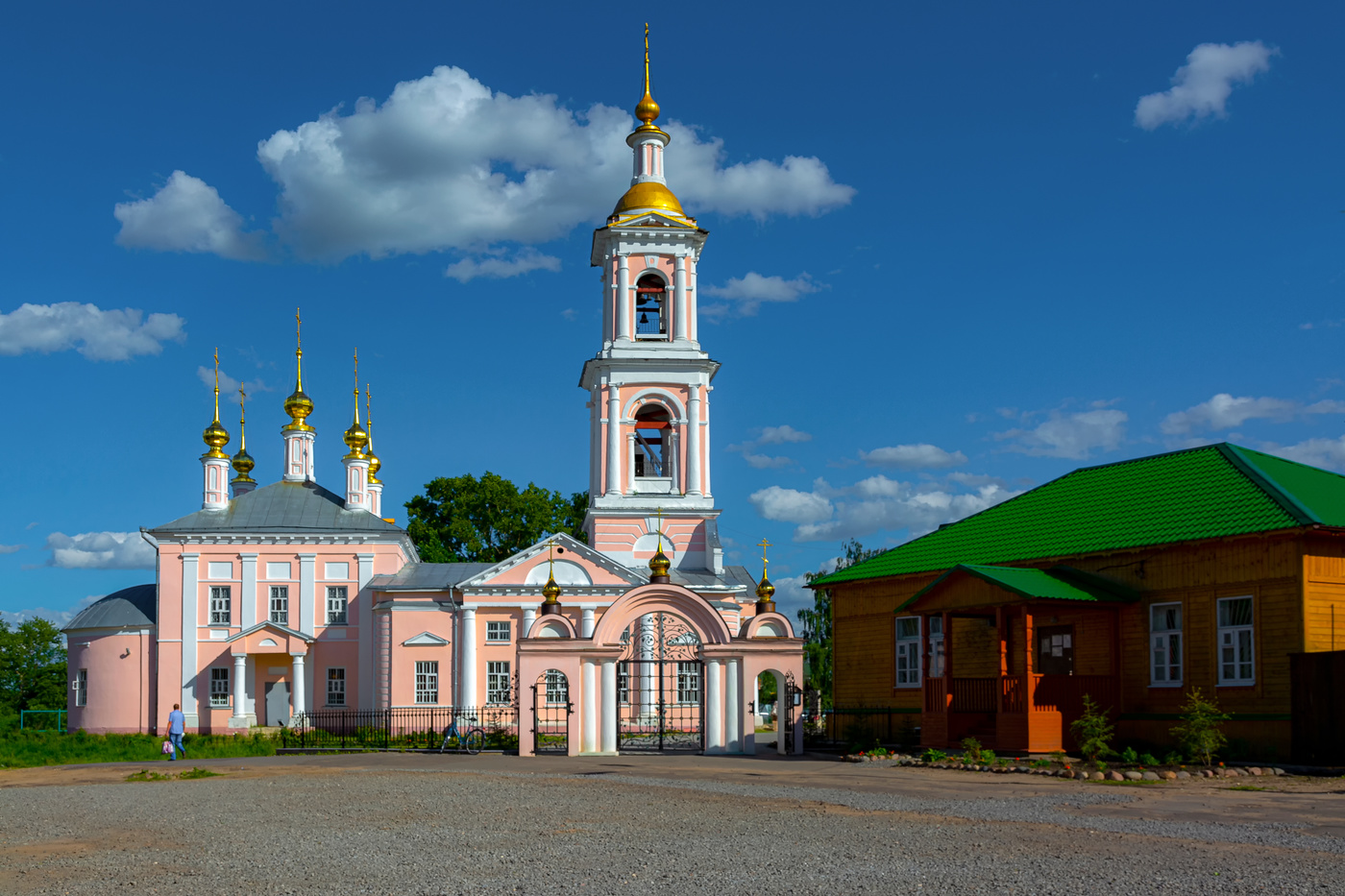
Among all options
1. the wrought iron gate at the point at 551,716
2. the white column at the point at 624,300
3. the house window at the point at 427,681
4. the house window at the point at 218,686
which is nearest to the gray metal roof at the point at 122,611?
the house window at the point at 218,686

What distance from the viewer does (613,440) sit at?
39781 mm

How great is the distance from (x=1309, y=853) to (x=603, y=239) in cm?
3205

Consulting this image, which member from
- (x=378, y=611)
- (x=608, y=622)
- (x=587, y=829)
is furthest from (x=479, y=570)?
(x=587, y=829)

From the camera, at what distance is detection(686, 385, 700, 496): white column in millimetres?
39844

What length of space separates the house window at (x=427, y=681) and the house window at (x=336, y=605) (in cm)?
360

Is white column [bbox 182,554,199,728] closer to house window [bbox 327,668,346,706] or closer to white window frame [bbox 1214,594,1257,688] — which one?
house window [bbox 327,668,346,706]

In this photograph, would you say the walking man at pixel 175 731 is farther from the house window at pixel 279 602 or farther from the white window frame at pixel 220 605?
the white window frame at pixel 220 605

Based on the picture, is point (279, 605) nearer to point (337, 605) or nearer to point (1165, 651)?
point (337, 605)

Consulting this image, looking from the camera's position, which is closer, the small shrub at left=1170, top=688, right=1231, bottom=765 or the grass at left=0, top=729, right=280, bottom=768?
the small shrub at left=1170, top=688, right=1231, bottom=765

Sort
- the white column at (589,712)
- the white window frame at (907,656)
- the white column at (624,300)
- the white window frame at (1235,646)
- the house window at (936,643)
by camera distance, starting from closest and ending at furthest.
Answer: the white window frame at (1235,646)
the white column at (589,712)
the house window at (936,643)
the white window frame at (907,656)
the white column at (624,300)

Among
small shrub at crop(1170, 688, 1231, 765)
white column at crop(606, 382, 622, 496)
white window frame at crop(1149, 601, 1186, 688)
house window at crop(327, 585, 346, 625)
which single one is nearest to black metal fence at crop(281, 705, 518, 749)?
house window at crop(327, 585, 346, 625)

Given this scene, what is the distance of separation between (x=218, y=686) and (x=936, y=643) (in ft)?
78.6

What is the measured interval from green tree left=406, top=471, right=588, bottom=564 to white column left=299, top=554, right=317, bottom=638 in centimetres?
1609

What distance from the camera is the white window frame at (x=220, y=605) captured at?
4047 cm
